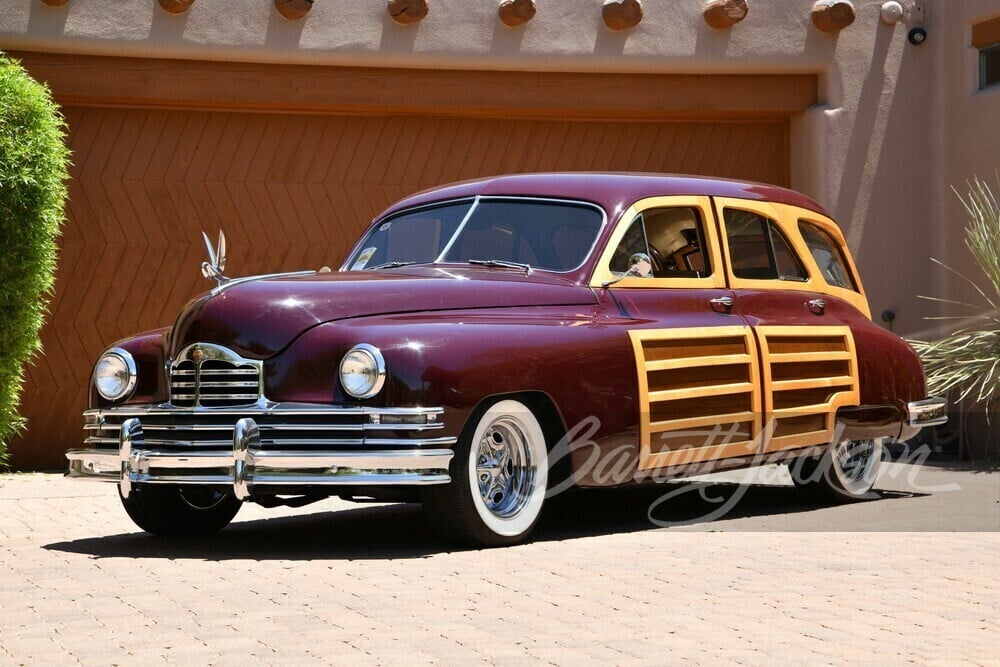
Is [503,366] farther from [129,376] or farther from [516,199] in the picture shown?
[129,376]

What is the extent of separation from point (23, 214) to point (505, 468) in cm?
550

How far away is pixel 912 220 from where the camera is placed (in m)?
12.9

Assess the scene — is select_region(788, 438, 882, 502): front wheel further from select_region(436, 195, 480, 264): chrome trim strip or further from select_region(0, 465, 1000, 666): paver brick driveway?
select_region(436, 195, 480, 264): chrome trim strip

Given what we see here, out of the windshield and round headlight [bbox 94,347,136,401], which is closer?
round headlight [bbox 94,347,136,401]

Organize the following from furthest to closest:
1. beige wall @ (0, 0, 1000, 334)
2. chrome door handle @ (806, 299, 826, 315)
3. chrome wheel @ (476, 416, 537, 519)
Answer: beige wall @ (0, 0, 1000, 334)
chrome door handle @ (806, 299, 826, 315)
chrome wheel @ (476, 416, 537, 519)

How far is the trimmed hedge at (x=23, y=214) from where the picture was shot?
34.5 feet

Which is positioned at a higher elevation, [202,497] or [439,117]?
[439,117]

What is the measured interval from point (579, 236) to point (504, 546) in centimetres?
173

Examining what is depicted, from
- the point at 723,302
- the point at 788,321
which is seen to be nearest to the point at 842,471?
the point at 788,321

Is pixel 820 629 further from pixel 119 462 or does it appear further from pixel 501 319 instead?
pixel 119 462

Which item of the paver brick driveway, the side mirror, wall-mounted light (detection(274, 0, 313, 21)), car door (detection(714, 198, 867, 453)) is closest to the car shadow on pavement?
the paver brick driveway

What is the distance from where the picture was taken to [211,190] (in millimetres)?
12188

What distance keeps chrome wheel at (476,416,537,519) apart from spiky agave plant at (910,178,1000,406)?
5473mm

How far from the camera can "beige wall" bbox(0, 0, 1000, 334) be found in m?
12.0
